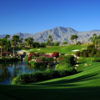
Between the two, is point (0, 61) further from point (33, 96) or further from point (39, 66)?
point (33, 96)

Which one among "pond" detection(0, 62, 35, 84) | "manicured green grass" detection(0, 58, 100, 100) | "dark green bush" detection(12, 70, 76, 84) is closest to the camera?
"manicured green grass" detection(0, 58, 100, 100)

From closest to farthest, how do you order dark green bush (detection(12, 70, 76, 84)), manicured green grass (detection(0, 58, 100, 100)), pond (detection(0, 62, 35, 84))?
manicured green grass (detection(0, 58, 100, 100)), dark green bush (detection(12, 70, 76, 84)), pond (detection(0, 62, 35, 84))

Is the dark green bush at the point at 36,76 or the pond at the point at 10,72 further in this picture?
the pond at the point at 10,72

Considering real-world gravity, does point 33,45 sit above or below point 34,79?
above

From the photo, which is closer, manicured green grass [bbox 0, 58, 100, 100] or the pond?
manicured green grass [bbox 0, 58, 100, 100]

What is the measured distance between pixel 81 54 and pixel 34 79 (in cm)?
2863

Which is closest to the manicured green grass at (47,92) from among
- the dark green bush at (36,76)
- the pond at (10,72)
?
the dark green bush at (36,76)

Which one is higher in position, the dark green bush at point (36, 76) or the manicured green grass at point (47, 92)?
the manicured green grass at point (47, 92)

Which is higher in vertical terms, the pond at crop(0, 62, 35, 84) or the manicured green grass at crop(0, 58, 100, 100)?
the manicured green grass at crop(0, 58, 100, 100)

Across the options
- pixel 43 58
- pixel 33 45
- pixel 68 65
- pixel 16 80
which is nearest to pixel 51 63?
pixel 43 58

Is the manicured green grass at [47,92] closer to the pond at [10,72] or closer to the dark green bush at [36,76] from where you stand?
the dark green bush at [36,76]

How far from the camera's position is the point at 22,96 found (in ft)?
20.6

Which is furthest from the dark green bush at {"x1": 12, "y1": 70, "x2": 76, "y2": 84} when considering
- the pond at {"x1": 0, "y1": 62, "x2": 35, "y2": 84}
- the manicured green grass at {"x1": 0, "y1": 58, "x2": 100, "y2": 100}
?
the manicured green grass at {"x1": 0, "y1": 58, "x2": 100, "y2": 100}

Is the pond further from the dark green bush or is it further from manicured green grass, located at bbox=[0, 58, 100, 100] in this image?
manicured green grass, located at bbox=[0, 58, 100, 100]
